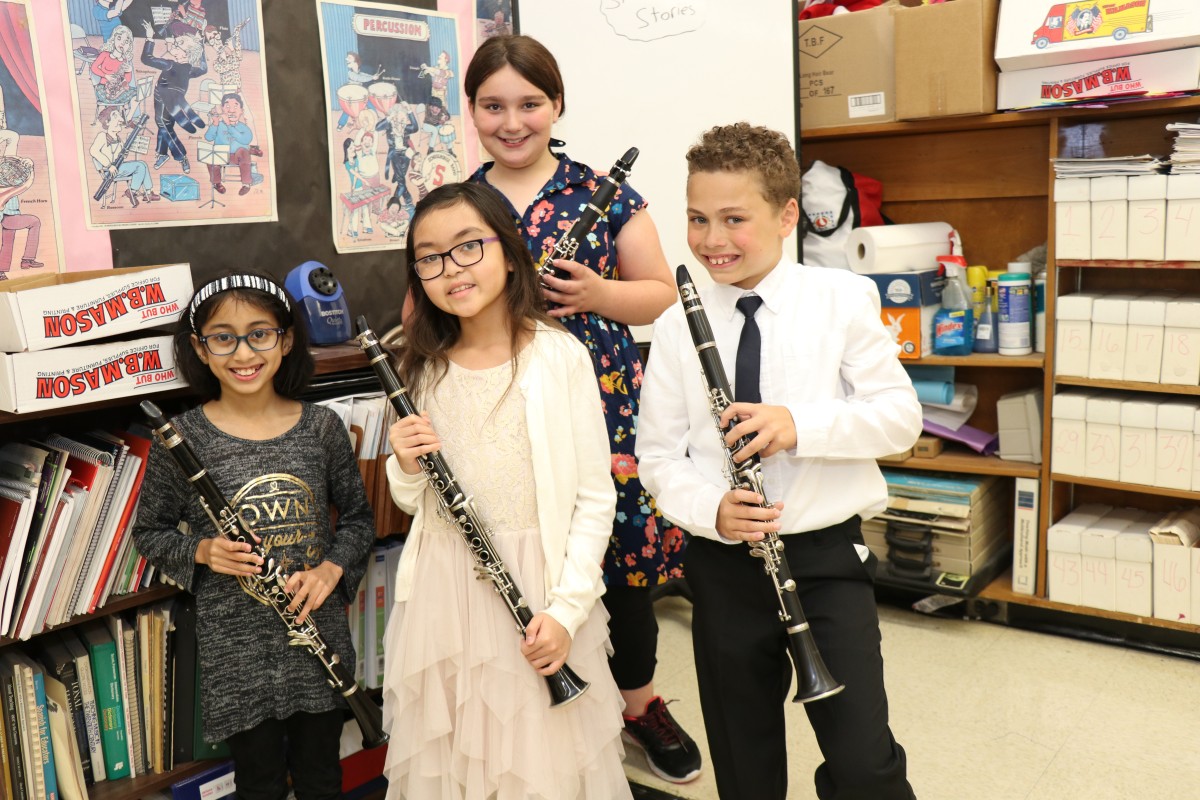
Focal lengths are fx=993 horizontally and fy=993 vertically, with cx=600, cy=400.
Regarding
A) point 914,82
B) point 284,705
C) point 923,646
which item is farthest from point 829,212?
point 284,705

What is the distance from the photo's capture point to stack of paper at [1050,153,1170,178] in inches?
95.3

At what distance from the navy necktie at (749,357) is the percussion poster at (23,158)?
1.27m

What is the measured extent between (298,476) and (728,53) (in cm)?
159

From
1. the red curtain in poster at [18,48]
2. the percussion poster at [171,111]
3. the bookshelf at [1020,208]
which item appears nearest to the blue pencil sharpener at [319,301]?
the percussion poster at [171,111]

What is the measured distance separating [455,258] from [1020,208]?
2003mm

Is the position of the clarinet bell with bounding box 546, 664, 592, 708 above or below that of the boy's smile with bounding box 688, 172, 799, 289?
below

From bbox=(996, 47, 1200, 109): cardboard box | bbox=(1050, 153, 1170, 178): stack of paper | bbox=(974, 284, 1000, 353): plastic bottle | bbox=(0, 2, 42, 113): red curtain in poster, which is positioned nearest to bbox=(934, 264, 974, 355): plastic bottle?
bbox=(974, 284, 1000, 353): plastic bottle

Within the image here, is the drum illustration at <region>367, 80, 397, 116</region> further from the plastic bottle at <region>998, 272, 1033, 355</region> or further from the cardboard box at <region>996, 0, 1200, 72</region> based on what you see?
the plastic bottle at <region>998, 272, 1033, 355</region>

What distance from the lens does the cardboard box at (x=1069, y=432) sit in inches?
102

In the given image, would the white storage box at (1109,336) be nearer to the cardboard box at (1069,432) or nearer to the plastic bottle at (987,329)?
the cardboard box at (1069,432)

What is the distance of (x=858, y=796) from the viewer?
4.72ft

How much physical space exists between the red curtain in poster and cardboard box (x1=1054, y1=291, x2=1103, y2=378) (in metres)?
2.38

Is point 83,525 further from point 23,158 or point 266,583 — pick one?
point 23,158

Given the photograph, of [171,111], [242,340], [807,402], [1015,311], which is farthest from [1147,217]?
[171,111]
